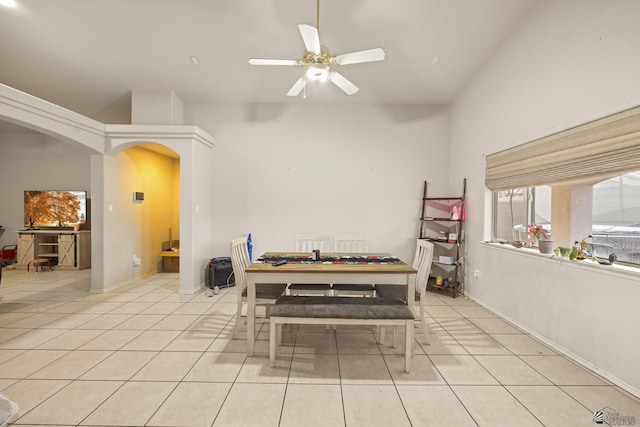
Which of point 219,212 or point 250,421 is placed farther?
point 219,212

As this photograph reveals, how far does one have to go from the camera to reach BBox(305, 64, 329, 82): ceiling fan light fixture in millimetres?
2492

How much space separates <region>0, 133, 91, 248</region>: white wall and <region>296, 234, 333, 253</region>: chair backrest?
537cm

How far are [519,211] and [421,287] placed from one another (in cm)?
178

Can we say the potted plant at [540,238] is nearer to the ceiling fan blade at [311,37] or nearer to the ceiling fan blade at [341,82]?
the ceiling fan blade at [341,82]

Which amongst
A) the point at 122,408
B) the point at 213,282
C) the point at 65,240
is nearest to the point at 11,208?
the point at 65,240

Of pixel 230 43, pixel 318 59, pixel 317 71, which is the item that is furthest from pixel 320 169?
pixel 318 59

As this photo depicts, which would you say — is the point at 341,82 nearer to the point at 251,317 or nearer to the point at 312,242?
the point at 312,242

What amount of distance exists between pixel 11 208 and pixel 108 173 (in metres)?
4.09

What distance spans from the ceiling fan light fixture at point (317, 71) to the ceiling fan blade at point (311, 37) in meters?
0.12

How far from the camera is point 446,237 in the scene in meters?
4.37

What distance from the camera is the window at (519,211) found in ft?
9.85

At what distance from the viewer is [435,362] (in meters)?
2.30

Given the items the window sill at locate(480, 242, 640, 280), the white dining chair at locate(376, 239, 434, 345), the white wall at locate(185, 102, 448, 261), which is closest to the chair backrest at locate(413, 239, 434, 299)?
the white dining chair at locate(376, 239, 434, 345)

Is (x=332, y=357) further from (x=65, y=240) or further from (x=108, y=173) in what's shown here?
(x=65, y=240)
